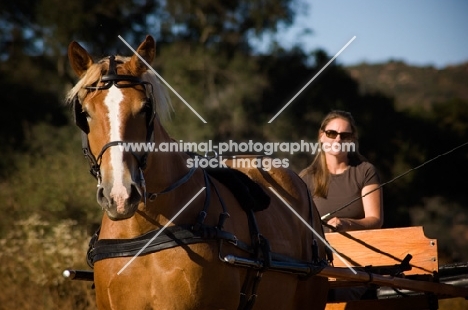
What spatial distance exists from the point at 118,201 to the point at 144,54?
0.96 metres

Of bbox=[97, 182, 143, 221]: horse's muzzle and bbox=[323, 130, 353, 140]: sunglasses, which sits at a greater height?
bbox=[323, 130, 353, 140]: sunglasses

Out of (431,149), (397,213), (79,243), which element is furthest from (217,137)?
(79,243)

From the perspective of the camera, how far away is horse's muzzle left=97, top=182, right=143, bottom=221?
153 inches

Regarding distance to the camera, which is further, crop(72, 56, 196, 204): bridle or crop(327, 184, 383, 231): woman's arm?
crop(327, 184, 383, 231): woman's arm

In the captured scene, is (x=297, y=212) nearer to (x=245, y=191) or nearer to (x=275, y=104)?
(x=245, y=191)

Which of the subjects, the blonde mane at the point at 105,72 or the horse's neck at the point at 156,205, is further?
the horse's neck at the point at 156,205

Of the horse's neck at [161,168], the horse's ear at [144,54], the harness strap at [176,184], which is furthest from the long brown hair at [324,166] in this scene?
the horse's ear at [144,54]

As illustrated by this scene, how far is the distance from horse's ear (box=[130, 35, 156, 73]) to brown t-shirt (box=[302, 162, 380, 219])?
2.84 metres

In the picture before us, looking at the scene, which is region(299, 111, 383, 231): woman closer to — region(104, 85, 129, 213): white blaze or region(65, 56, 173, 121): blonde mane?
region(65, 56, 173, 121): blonde mane

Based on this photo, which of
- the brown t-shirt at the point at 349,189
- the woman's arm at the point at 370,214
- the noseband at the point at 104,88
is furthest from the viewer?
the brown t-shirt at the point at 349,189

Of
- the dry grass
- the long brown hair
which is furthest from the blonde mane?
the dry grass

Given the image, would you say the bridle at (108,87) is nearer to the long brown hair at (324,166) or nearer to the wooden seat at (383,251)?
the wooden seat at (383,251)

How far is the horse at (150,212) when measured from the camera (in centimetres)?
408

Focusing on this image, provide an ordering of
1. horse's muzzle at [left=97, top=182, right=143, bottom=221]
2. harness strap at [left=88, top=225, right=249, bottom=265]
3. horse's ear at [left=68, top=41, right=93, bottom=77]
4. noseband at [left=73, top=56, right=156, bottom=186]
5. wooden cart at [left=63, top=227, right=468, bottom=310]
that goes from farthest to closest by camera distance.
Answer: wooden cart at [left=63, top=227, right=468, bottom=310], horse's ear at [left=68, top=41, right=93, bottom=77], harness strap at [left=88, top=225, right=249, bottom=265], noseband at [left=73, top=56, right=156, bottom=186], horse's muzzle at [left=97, top=182, right=143, bottom=221]
